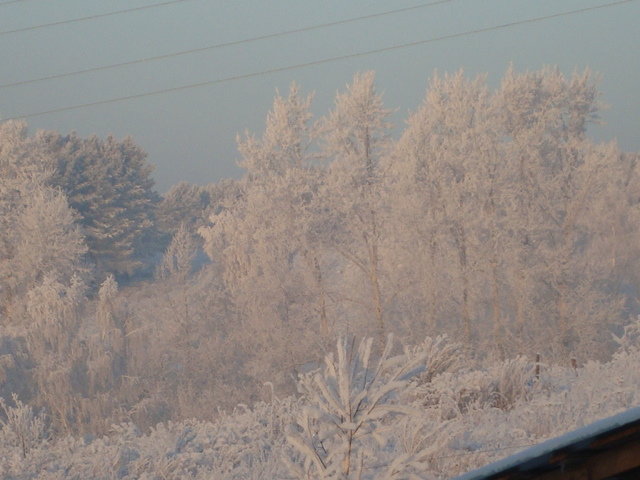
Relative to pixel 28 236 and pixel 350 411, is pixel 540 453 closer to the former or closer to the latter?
pixel 350 411

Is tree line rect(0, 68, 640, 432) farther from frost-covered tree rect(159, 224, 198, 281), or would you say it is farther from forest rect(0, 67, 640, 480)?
frost-covered tree rect(159, 224, 198, 281)

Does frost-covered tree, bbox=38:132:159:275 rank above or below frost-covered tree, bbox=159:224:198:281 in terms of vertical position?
above

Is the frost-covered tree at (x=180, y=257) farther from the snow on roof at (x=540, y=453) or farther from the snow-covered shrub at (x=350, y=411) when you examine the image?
the snow on roof at (x=540, y=453)

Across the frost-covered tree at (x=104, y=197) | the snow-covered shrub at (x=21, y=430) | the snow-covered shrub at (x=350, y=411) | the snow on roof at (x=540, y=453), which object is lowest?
the snow-covered shrub at (x=21, y=430)

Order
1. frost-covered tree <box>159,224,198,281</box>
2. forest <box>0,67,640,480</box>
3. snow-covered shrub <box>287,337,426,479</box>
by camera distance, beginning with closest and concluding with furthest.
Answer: snow-covered shrub <box>287,337,426,479</box>, forest <box>0,67,640,480</box>, frost-covered tree <box>159,224,198,281</box>

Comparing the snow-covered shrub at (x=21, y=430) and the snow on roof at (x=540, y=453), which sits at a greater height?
the snow on roof at (x=540, y=453)

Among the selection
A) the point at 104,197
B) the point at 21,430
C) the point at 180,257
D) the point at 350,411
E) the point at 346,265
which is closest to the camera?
the point at 350,411

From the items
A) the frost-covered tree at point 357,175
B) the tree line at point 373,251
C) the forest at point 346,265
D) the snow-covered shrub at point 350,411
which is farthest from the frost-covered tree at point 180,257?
the snow-covered shrub at point 350,411

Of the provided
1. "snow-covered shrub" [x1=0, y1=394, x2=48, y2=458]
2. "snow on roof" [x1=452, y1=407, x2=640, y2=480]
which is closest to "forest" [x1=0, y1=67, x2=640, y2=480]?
"snow-covered shrub" [x1=0, y1=394, x2=48, y2=458]

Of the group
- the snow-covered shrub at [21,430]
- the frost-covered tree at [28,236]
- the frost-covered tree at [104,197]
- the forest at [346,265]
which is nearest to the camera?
the snow-covered shrub at [21,430]

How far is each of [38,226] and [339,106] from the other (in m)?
13.1

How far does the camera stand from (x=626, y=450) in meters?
1.28

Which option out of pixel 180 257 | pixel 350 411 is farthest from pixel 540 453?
pixel 180 257

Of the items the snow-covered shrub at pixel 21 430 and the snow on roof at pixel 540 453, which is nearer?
the snow on roof at pixel 540 453
